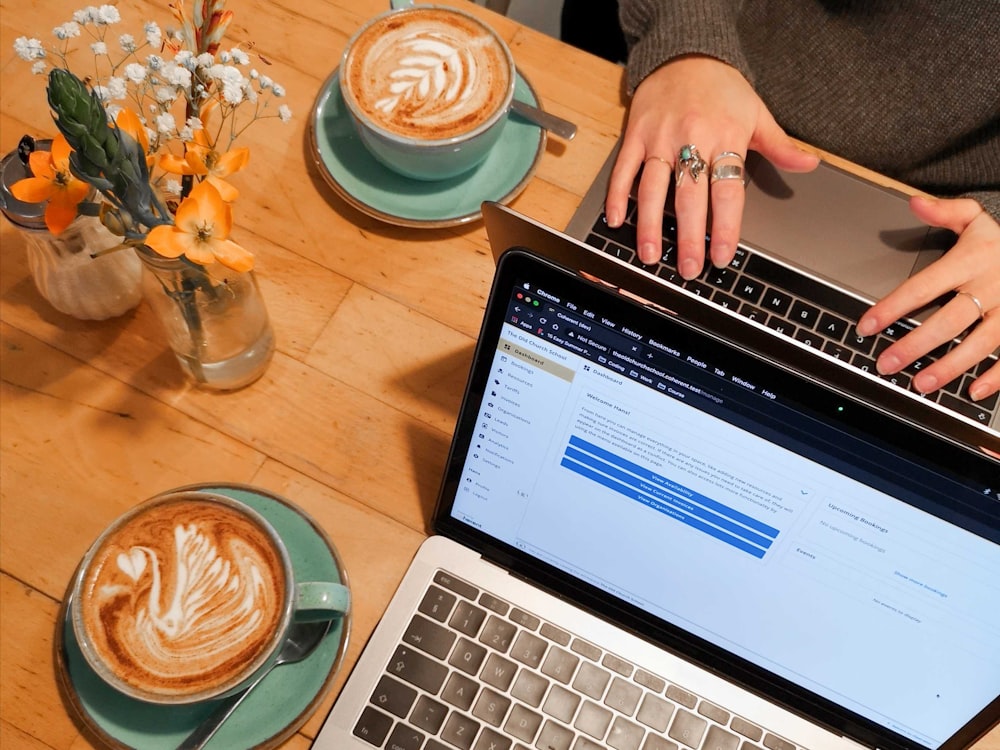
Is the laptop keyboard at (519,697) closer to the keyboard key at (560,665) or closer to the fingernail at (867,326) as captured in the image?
the keyboard key at (560,665)

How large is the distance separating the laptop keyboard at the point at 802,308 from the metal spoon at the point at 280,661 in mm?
439

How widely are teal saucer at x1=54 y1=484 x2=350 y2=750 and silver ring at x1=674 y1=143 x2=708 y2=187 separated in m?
0.52

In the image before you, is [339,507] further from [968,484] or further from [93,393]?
[968,484]

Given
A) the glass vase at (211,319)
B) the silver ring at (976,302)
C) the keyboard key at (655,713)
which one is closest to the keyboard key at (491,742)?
the keyboard key at (655,713)

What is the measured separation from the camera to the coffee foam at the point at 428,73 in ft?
2.52

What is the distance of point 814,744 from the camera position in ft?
2.09

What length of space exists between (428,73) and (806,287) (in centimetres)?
41

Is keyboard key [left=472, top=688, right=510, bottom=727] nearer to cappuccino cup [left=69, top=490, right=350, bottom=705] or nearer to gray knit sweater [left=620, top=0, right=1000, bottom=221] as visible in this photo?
cappuccino cup [left=69, top=490, right=350, bottom=705]

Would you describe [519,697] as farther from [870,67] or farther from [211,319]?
[870,67]

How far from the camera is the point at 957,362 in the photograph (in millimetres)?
760

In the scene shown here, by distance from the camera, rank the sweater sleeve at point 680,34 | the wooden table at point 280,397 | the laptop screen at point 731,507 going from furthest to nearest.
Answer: the sweater sleeve at point 680,34 → the wooden table at point 280,397 → the laptop screen at point 731,507

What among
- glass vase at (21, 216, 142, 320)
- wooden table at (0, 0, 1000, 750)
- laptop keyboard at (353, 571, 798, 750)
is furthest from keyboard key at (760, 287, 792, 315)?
glass vase at (21, 216, 142, 320)

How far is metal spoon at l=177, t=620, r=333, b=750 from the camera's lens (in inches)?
23.8

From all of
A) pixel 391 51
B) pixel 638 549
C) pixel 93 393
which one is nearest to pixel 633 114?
pixel 391 51
